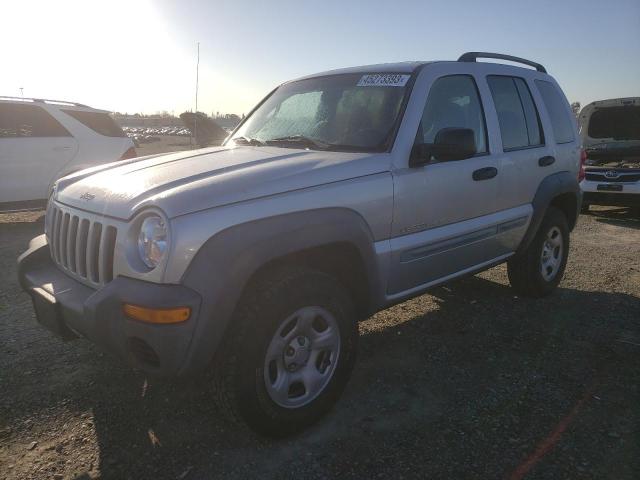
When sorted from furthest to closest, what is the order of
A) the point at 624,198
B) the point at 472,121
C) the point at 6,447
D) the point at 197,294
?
the point at 624,198
the point at 472,121
the point at 6,447
the point at 197,294

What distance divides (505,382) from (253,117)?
2.64m

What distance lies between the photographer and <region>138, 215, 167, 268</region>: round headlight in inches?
82.9

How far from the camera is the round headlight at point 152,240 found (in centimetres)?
211

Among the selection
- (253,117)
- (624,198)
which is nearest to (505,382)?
(253,117)

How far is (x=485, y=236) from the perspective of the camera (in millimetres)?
3504

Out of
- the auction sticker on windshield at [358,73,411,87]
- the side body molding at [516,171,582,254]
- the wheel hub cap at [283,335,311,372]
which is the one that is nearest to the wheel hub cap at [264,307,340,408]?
the wheel hub cap at [283,335,311,372]

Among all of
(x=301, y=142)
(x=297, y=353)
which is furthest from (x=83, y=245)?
(x=301, y=142)

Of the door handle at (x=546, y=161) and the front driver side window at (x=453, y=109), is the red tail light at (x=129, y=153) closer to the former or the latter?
the front driver side window at (x=453, y=109)

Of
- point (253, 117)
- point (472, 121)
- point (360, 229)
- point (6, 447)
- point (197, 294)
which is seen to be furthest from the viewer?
point (253, 117)

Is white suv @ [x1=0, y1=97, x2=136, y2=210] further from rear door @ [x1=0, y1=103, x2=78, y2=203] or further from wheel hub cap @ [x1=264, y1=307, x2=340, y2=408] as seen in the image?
wheel hub cap @ [x1=264, y1=307, x2=340, y2=408]

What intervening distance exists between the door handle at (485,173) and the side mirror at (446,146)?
423 mm

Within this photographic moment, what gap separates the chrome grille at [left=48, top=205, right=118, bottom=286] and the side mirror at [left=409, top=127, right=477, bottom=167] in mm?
1688

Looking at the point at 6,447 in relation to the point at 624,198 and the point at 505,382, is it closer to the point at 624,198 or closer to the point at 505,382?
the point at 505,382

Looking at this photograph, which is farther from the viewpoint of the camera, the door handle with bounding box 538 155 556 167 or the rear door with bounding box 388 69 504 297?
the door handle with bounding box 538 155 556 167
